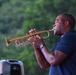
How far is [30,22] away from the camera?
957 cm

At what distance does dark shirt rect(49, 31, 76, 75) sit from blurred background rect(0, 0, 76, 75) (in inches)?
204

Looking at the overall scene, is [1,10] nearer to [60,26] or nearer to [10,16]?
[10,16]

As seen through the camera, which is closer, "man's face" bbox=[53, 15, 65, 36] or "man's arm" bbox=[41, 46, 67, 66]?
"man's arm" bbox=[41, 46, 67, 66]

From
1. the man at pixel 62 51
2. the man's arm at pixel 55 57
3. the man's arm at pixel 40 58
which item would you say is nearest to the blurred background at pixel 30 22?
the man's arm at pixel 40 58

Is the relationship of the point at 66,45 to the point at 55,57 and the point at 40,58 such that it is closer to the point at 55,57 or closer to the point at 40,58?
the point at 55,57

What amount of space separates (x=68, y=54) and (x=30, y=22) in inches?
270

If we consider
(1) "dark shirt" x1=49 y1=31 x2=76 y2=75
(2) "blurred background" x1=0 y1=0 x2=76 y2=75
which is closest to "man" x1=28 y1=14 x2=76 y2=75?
(1) "dark shirt" x1=49 y1=31 x2=76 y2=75

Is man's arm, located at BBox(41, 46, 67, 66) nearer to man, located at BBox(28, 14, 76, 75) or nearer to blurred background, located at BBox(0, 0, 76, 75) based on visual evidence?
man, located at BBox(28, 14, 76, 75)

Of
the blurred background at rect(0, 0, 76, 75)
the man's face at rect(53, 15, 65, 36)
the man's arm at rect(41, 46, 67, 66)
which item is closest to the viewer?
the man's arm at rect(41, 46, 67, 66)

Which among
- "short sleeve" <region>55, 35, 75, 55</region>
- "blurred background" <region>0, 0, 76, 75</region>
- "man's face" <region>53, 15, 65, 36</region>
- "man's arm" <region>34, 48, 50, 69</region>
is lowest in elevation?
"blurred background" <region>0, 0, 76, 75</region>

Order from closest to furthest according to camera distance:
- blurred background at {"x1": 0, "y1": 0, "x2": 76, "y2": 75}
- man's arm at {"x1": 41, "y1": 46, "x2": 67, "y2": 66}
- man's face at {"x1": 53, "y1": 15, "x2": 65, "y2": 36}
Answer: man's arm at {"x1": 41, "y1": 46, "x2": 67, "y2": 66}
man's face at {"x1": 53, "y1": 15, "x2": 65, "y2": 36}
blurred background at {"x1": 0, "y1": 0, "x2": 76, "y2": 75}

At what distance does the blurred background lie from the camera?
902 centimetres

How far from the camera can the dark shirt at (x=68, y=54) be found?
274 cm

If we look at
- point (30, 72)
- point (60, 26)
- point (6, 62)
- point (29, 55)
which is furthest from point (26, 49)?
point (60, 26)
